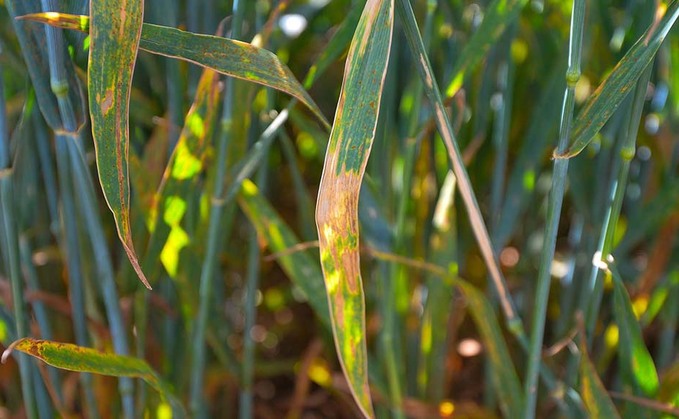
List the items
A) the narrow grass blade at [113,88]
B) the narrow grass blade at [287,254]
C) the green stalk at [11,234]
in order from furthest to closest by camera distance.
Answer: the narrow grass blade at [287,254]
the green stalk at [11,234]
the narrow grass blade at [113,88]

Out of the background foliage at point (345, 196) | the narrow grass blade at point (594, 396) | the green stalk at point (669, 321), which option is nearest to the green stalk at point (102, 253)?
the background foliage at point (345, 196)

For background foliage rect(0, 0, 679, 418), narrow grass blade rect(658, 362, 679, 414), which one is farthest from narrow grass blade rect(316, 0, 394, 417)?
narrow grass blade rect(658, 362, 679, 414)

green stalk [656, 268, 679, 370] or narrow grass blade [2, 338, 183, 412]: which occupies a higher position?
narrow grass blade [2, 338, 183, 412]

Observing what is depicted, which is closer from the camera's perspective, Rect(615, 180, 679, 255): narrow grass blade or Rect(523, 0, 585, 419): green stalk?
Rect(523, 0, 585, 419): green stalk

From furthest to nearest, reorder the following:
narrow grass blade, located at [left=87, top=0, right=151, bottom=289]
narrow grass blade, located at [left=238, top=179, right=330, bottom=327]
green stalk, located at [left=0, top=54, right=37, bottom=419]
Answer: narrow grass blade, located at [left=238, top=179, right=330, bottom=327], green stalk, located at [left=0, top=54, right=37, bottom=419], narrow grass blade, located at [left=87, top=0, right=151, bottom=289]

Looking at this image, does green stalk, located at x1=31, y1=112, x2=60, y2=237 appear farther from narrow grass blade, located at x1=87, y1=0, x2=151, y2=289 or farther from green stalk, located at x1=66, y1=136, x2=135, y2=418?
narrow grass blade, located at x1=87, y1=0, x2=151, y2=289

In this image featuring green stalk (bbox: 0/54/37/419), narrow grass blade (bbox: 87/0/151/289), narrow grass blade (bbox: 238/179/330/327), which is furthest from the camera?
narrow grass blade (bbox: 238/179/330/327)

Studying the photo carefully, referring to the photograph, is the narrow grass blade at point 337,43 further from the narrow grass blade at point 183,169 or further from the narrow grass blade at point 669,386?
the narrow grass blade at point 669,386

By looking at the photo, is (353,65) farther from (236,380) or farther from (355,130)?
(236,380)
